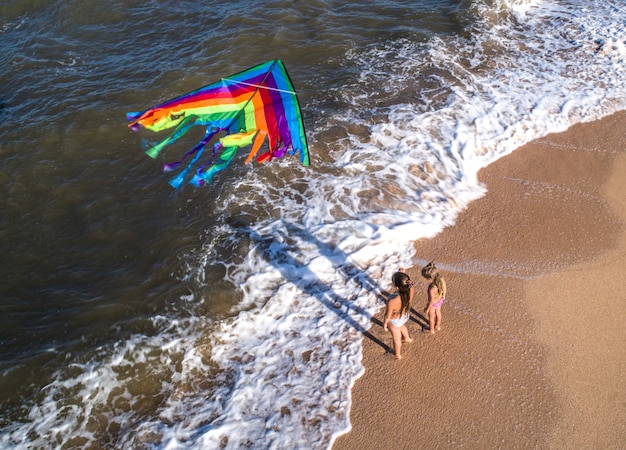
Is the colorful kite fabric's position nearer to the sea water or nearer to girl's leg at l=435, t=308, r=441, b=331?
the sea water

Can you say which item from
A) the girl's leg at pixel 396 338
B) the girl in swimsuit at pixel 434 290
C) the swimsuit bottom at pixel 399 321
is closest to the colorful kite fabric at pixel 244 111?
the girl in swimsuit at pixel 434 290

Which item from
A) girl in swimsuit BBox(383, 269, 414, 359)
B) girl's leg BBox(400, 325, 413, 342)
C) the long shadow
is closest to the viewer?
girl in swimsuit BBox(383, 269, 414, 359)

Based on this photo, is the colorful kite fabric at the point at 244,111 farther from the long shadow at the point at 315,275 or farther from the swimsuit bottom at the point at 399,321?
the long shadow at the point at 315,275

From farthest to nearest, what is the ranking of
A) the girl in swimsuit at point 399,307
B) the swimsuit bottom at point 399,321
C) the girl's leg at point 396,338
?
the girl's leg at point 396,338
the swimsuit bottom at point 399,321
the girl in swimsuit at point 399,307

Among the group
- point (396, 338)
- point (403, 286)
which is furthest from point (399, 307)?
point (396, 338)

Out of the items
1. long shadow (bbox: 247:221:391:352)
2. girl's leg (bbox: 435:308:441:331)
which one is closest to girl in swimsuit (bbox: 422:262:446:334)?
girl's leg (bbox: 435:308:441:331)

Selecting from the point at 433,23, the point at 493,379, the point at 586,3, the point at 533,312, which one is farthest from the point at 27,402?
the point at 586,3
